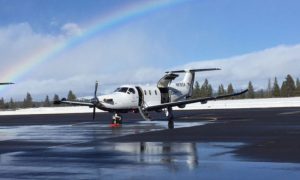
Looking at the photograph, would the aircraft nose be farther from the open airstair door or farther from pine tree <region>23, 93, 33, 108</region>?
pine tree <region>23, 93, 33, 108</region>

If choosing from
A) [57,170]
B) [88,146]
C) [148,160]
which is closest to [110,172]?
[57,170]

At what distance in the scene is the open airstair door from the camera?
42.2 meters

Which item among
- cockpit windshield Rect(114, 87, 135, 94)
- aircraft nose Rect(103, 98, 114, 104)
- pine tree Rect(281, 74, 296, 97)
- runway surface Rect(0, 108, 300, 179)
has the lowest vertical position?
runway surface Rect(0, 108, 300, 179)

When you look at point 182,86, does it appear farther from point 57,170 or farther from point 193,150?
point 57,170

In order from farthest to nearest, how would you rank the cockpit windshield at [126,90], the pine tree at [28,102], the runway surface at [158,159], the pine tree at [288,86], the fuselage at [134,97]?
the pine tree at [28,102], the pine tree at [288,86], the cockpit windshield at [126,90], the fuselage at [134,97], the runway surface at [158,159]

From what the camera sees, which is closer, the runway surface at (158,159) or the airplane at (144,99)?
the runway surface at (158,159)

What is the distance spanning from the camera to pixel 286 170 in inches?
477

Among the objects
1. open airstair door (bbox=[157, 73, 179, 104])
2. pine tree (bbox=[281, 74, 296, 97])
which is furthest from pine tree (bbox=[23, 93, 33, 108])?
open airstair door (bbox=[157, 73, 179, 104])

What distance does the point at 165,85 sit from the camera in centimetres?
4331

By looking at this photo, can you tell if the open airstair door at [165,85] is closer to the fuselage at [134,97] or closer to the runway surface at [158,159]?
the fuselage at [134,97]

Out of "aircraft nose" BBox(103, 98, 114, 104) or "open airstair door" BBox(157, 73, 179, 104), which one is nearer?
"aircraft nose" BBox(103, 98, 114, 104)

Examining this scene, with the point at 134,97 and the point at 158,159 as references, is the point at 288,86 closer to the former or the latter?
the point at 134,97

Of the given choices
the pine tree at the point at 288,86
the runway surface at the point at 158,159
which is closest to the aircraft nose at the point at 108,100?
the runway surface at the point at 158,159

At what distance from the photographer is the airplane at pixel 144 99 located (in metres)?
37.2
